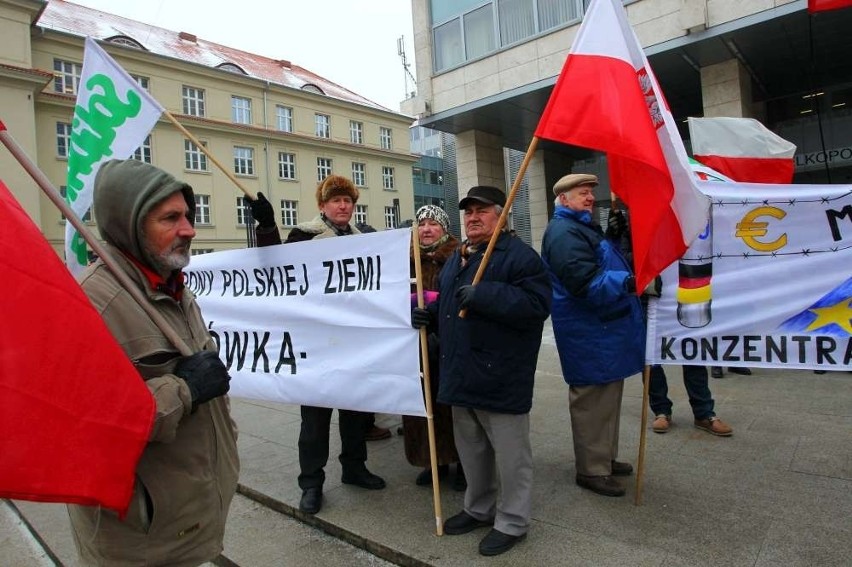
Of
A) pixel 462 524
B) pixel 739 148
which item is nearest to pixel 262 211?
pixel 462 524

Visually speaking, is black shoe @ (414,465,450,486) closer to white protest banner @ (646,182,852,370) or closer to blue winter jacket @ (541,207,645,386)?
blue winter jacket @ (541,207,645,386)

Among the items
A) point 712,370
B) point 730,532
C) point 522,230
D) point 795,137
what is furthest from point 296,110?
point 730,532

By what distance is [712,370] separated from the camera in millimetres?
6645

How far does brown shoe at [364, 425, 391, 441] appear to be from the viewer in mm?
5020

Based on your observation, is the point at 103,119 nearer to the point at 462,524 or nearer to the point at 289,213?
the point at 462,524

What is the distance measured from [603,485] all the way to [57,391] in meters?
3.09

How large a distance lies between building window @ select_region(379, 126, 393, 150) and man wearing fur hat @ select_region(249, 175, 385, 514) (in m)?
42.5

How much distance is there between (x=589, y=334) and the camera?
3.39 m

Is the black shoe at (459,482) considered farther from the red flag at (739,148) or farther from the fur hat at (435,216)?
the red flag at (739,148)

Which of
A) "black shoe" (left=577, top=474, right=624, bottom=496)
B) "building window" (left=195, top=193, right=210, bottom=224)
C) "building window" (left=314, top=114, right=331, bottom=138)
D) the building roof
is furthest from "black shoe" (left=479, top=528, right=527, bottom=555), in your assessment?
"building window" (left=314, top=114, right=331, bottom=138)

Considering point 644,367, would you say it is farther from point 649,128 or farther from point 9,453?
point 9,453

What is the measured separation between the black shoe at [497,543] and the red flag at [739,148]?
14.3ft

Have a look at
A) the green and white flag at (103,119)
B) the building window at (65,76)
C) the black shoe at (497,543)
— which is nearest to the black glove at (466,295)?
the black shoe at (497,543)

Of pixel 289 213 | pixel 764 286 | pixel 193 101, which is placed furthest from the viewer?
pixel 289 213
